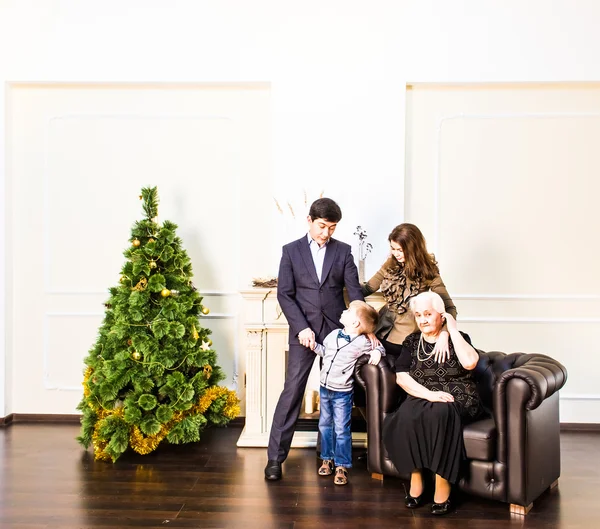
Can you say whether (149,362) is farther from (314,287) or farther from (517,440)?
(517,440)

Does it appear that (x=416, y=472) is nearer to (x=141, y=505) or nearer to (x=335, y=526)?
(x=335, y=526)

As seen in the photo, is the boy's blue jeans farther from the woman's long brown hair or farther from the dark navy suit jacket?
the woman's long brown hair

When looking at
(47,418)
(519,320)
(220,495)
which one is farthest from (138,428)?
(519,320)

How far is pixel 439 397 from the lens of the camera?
3490 millimetres

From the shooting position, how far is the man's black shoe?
12.8 feet

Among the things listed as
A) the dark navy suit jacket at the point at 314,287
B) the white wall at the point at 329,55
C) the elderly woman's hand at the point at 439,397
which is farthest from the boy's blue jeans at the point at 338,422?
the white wall at the point at 329,55

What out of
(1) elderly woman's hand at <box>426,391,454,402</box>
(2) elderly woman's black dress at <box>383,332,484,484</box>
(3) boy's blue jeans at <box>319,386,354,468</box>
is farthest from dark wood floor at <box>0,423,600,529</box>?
(1) elderly woman's hand at <box>426,391,454,402</box>

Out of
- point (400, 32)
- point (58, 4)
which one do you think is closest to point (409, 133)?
point (400, 32)

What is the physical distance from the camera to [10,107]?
5211 millimetres

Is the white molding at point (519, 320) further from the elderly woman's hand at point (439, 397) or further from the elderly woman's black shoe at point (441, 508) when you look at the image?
the elderly woman's black shoe at point (441, 508)

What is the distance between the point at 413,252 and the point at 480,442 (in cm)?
117

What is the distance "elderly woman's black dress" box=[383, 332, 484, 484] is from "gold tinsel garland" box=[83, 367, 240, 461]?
1433 mm

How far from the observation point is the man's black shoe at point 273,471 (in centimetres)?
389

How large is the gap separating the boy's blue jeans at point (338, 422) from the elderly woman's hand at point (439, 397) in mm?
558
